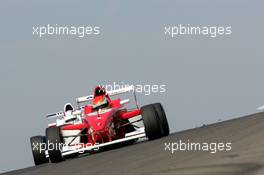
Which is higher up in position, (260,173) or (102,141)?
(260,173)

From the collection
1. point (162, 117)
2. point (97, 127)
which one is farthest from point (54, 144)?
point (162, 117)

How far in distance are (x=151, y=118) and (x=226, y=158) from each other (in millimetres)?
7949

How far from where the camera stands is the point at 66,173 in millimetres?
10148

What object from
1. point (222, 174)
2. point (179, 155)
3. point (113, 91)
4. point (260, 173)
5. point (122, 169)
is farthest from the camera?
point (113, 91)

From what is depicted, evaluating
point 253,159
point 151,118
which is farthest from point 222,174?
point 151,118

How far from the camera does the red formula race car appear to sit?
15.8m

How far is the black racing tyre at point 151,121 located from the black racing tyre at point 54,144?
2054 millimetres

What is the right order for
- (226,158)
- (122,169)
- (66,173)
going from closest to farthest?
1. (226,158)
2. (122,169)
3. (66,173)

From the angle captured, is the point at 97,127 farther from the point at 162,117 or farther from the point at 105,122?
the point at 162,117

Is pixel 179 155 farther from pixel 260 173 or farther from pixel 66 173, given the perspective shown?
pixel 260 173

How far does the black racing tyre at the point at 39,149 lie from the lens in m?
17.3

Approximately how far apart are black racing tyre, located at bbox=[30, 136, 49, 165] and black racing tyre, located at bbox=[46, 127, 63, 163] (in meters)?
1.22

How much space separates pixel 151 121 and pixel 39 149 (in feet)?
11.1

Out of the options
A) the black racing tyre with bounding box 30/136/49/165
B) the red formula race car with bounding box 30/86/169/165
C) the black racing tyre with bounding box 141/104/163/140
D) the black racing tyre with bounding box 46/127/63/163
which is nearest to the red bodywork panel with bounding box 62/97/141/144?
the red formula race car with bounding box 30/86/169/165
